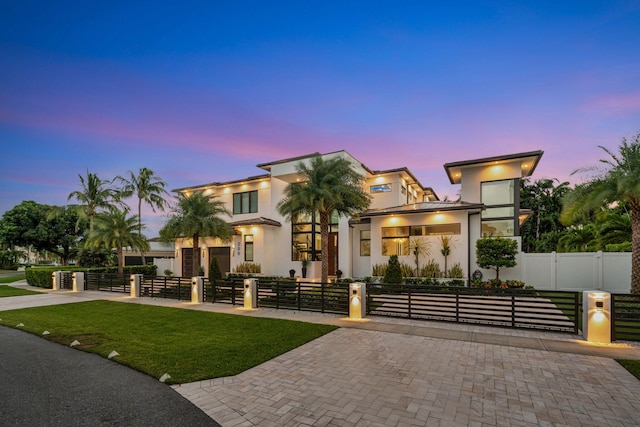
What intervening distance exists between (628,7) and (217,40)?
52.4ft

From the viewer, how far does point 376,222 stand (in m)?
17.8

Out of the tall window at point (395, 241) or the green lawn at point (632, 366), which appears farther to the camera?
the tall window at point (395, 241)

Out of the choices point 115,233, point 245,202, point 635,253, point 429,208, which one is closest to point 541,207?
point 429,208

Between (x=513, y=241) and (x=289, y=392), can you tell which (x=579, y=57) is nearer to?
(x=513, y=241)

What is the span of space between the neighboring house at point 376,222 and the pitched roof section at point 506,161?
0.05 meters

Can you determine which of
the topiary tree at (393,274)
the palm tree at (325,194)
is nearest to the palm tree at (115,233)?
the palm tree at (325,194)

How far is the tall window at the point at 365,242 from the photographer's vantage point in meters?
19.5

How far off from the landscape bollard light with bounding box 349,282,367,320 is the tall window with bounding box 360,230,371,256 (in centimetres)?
1042

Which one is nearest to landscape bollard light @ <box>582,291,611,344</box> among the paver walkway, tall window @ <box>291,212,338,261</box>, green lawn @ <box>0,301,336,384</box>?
the paver walkway

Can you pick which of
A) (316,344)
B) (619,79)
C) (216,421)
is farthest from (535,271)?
(216,421)

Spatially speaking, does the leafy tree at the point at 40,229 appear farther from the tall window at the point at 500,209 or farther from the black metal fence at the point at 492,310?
the tall window at the point at 500,209

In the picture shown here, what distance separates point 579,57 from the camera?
495 inches

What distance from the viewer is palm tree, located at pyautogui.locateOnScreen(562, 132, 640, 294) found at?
9062 millimetres

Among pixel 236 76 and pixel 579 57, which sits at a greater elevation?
pixel 236 76
